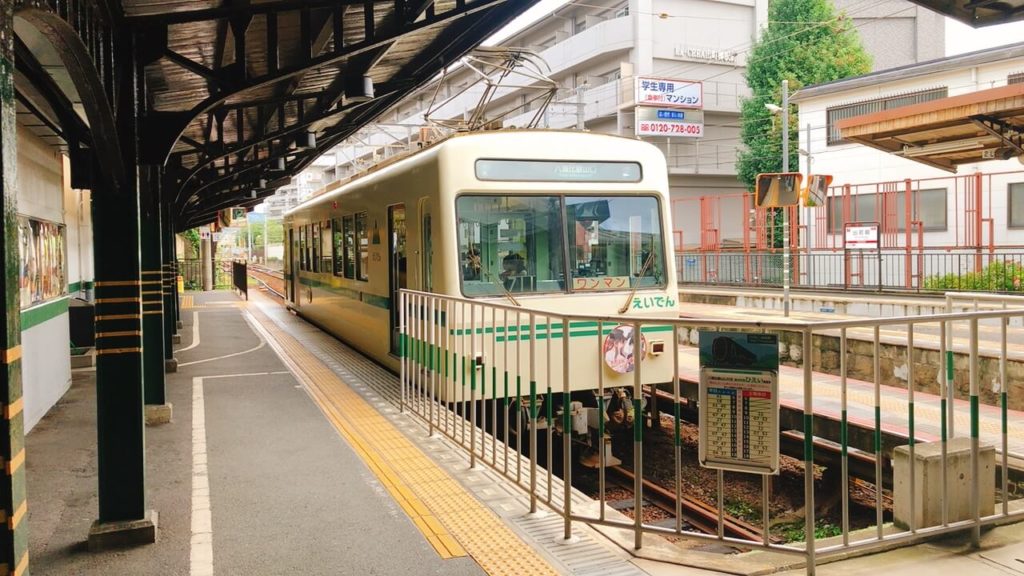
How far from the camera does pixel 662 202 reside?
8.05 metres

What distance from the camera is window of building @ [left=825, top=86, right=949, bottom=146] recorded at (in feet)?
77.3

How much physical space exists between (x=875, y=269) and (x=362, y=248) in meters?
13.5

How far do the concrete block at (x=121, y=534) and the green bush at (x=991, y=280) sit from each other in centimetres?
1643

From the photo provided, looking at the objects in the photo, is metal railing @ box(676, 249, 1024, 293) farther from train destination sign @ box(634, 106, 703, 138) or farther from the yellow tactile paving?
the yellow tactile paving

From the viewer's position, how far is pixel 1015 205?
19.2 metres

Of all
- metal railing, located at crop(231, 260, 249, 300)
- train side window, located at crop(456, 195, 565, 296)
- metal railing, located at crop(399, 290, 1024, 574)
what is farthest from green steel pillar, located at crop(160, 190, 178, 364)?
metal railing, located at crop(231, 260, 249, 300)

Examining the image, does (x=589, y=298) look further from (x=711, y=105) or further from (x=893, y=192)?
(x=711, y=105)

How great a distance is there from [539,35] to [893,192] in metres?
22.8

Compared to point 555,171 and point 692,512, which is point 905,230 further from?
point 692,512

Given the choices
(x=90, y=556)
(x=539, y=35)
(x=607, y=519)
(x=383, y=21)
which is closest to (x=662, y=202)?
(x=383, y=21)

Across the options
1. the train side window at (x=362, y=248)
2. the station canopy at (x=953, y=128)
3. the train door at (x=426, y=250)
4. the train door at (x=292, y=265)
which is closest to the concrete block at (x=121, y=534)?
the train door at (x=426, y=250)

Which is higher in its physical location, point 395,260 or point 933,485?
point 395,260

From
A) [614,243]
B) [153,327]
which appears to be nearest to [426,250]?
[614,243]

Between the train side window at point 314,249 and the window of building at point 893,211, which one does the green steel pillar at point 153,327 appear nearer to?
the train side window at point 314,249
